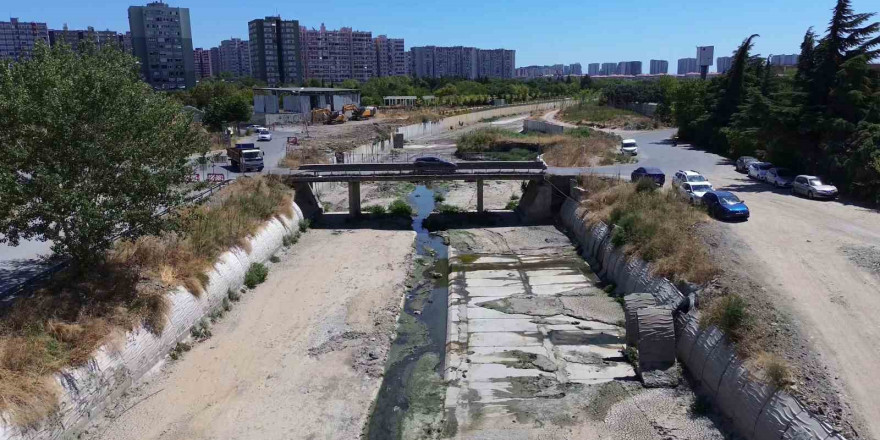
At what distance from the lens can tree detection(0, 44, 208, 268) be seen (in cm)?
2202

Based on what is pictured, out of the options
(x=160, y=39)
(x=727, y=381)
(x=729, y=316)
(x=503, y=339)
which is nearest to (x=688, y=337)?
(x=729, y=316)

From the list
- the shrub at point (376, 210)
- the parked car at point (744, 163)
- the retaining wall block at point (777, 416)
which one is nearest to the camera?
the retaining wall block at point (777, 416)

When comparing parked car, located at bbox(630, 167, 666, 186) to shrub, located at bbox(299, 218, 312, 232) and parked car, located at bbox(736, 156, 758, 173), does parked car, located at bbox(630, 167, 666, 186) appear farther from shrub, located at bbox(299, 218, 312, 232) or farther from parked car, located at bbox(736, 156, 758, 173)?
shrub, located at bbox(299, 218, 312, 232)

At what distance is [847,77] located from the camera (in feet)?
141

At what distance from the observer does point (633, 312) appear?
2573cm

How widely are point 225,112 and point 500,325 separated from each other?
68.0 m

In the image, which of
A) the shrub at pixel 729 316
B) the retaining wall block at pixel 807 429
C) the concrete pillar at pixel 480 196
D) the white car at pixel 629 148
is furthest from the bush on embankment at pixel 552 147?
the retaining wall block at pixel 807 429

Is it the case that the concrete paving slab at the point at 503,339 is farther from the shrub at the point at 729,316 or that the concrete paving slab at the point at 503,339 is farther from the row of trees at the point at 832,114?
the row of trees at the point at 832,114

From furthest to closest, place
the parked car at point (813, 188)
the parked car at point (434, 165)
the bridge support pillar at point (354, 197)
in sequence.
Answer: the bridge support pillar at point (354, 197) < the parked car at point (434, 165) < the parked car at point (813, 188)

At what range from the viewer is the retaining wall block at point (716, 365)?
21.5m

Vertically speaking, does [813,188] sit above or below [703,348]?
above

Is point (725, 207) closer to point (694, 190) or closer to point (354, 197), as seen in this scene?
point (694, 190)

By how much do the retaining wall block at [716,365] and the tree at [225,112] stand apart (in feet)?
238

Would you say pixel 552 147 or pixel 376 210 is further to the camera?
pixel 552 147
